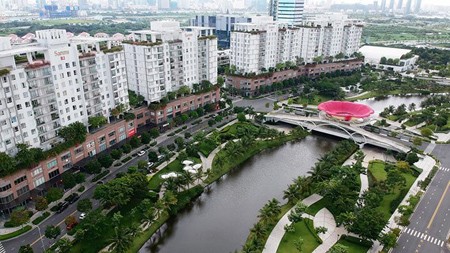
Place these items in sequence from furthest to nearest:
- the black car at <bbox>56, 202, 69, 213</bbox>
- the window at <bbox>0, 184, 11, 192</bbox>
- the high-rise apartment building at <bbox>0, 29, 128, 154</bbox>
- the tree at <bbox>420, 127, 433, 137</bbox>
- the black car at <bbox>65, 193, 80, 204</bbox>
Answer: the tree at <bbox>420, 127, 433, 137</bbox> < the black car at <bbox>65, 193, 80, 204</bbox> < the high-rise apartment building at <bbox>0, 29, 128, 154</bbox> < the black car at <bbox>56, 202, 69, 213</bbox> < the window at <bbox>0, 184, 11, 192</bbox>

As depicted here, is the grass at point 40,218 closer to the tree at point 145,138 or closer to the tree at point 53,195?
the tree at point 53,195

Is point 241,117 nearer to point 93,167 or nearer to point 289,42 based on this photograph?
point 93,167

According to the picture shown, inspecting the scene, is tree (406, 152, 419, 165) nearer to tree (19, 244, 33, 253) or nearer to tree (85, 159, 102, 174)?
tree (85, 159, 102, 174)

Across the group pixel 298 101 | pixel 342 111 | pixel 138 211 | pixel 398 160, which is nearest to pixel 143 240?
pixel 138 211

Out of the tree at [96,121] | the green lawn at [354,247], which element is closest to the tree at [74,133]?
the tree at [96,121]

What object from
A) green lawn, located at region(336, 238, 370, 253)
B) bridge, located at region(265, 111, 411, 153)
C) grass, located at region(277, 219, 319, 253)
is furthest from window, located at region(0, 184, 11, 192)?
bridge, located at region(265, 111, 411, 153)

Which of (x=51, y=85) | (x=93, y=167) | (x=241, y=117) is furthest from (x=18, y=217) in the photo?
(x=241, y=117)

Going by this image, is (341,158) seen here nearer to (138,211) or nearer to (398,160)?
(398,160)
